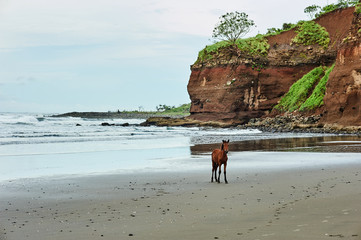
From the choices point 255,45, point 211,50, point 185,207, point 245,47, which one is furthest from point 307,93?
point 185,207

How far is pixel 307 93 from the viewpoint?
52.6 meters

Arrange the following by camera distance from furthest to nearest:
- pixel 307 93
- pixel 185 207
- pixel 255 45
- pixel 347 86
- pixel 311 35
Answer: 1. pixel 255 45
2. pixel 311 35
3. pixel 307 93
4. pixel 347 86
5. pixel 185 207

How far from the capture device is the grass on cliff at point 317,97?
47.8 metres

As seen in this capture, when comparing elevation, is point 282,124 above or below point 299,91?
below

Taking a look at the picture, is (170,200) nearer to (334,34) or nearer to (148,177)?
(148,177)

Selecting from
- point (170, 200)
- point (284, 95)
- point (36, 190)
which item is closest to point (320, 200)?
point (170, 200)

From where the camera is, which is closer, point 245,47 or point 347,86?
point 347,86

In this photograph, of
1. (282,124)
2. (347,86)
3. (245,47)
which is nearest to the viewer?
(347,86)

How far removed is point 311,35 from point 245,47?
32.0ft

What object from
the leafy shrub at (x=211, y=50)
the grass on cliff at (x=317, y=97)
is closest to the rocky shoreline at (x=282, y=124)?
the grass on cliff at (x=317, y=97)

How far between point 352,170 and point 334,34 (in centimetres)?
4815

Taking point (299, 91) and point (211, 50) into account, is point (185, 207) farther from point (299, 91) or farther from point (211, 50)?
point (211, 50)

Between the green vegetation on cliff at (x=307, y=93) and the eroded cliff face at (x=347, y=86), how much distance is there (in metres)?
5.73

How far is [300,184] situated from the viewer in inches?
407
